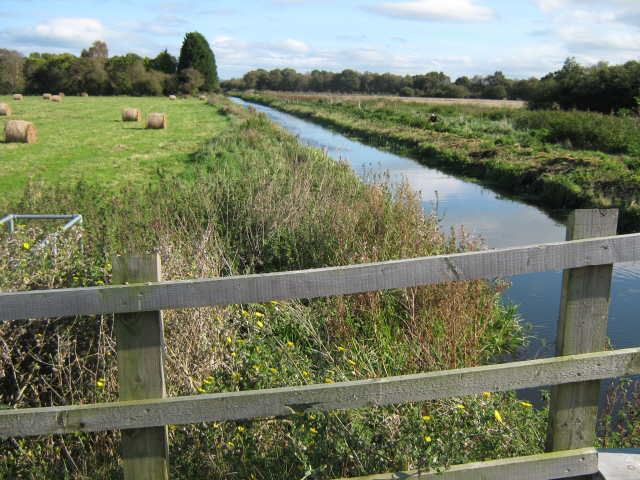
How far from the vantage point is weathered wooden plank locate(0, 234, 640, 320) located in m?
2.03

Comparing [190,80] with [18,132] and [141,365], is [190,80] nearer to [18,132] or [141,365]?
[18,132]

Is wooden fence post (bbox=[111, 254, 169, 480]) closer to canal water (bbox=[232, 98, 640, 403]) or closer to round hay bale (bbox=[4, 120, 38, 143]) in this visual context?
canal water (bbox=[232, 98, 640, 403])

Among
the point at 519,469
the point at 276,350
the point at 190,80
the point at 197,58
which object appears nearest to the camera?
the point at 519,469

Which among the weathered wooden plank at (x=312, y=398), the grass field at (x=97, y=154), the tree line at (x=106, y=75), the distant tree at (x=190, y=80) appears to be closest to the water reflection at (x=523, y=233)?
the weathered wooden plank at (x=312, y=398)

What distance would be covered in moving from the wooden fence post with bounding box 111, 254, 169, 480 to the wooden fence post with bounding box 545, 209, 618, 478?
170 cm

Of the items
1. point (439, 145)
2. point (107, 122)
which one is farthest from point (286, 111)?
point (439, 145)

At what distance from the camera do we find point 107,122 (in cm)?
3027

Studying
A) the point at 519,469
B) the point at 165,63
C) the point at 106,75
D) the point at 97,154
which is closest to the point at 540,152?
the point at 97,154

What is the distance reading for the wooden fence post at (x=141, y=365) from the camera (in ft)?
6.77

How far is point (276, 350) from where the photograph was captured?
3775mm

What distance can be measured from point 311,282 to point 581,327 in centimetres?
118

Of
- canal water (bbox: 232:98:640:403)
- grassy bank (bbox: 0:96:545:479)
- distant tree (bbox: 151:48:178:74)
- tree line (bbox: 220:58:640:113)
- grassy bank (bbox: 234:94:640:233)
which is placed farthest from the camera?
distant tree (bbox: 151:48:178:74)

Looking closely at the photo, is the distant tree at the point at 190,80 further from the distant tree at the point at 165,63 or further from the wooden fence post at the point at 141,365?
the wooden fence post at the point at 141,365

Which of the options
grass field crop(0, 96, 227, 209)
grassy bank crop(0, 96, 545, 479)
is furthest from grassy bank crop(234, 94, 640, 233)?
grass field crop(0, 96, 227, 209)
